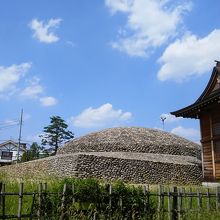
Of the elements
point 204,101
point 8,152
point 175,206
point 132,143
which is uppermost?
point 8,152

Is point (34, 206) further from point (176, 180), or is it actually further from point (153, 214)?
point (176, 180)

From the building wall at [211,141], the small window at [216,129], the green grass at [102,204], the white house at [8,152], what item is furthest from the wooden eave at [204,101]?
the white house at [8,152]

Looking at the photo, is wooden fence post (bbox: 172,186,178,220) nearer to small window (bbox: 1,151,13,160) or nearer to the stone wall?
the stone wall

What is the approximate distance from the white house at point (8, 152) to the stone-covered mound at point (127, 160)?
35262mm

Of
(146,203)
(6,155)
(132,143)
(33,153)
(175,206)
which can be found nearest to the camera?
(146,203)

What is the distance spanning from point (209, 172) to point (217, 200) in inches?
406

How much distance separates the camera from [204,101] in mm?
19672

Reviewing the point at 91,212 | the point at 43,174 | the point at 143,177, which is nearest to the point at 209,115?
the point at 143,177

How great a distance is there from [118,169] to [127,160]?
99cm

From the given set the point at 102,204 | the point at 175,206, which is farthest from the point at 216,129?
the point at 102,204

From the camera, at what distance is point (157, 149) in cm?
3209

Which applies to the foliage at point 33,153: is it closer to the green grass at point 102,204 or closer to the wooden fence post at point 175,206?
the green grass at point 102,204

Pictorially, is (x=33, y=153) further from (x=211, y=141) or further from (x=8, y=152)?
(x=211, y=141)

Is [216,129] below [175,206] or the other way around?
the other way around
